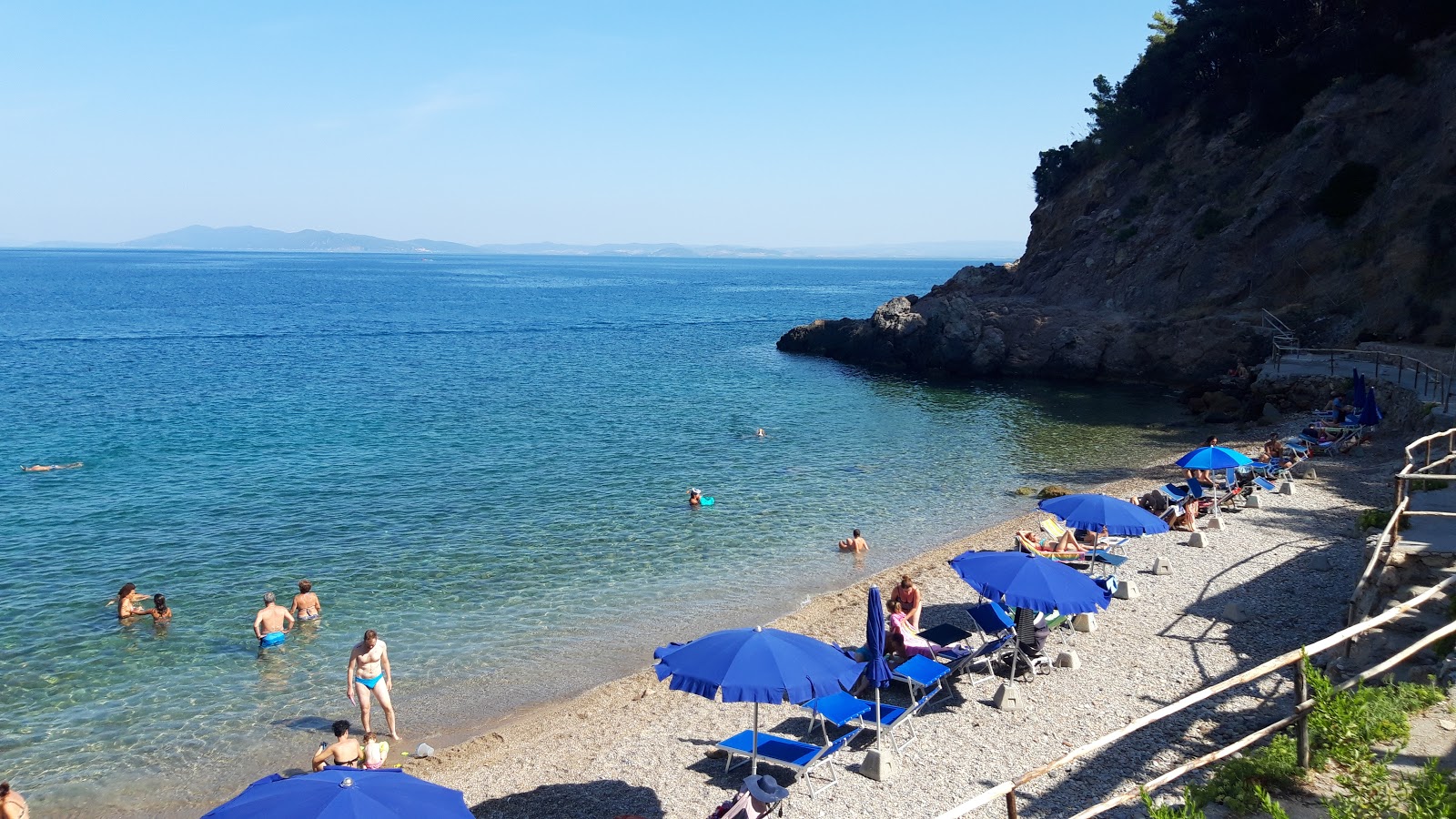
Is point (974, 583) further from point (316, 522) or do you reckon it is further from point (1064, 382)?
point (1064, 382)

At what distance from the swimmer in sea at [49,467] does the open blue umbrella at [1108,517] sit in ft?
91.7

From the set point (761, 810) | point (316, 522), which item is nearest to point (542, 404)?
point (316, 522)

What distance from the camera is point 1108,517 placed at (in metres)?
15.0

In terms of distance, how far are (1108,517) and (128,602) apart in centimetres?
1668

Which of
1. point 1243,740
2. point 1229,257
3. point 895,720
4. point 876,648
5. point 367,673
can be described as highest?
point 1229,257

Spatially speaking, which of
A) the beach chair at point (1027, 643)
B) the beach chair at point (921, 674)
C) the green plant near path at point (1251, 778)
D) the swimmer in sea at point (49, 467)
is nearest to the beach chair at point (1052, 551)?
the beach chair at point (1027, 643)

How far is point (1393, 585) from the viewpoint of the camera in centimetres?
1044

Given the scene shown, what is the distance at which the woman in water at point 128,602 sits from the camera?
1634 centimetres

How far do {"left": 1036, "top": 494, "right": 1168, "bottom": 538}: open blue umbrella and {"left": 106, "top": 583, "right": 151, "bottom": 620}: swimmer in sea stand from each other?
15847 mm

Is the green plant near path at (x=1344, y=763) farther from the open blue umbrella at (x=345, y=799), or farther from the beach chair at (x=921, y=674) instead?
the open blue umbrella at (x=345, y=799)

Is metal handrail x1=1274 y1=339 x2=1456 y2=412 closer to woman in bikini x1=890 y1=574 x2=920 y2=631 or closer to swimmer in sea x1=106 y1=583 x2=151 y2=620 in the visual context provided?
woman in bikini x1=890 y1=574 x2=920 y2=631

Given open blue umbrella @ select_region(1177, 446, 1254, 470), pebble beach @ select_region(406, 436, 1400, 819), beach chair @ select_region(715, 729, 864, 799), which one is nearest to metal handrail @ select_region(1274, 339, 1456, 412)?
open blue umbrella @ select_region(1177, 446, 1254, 470)

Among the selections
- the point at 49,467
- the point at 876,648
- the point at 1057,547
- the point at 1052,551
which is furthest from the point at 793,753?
the point at 49,467

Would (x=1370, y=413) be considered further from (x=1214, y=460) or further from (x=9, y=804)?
(x=9, y=804)
